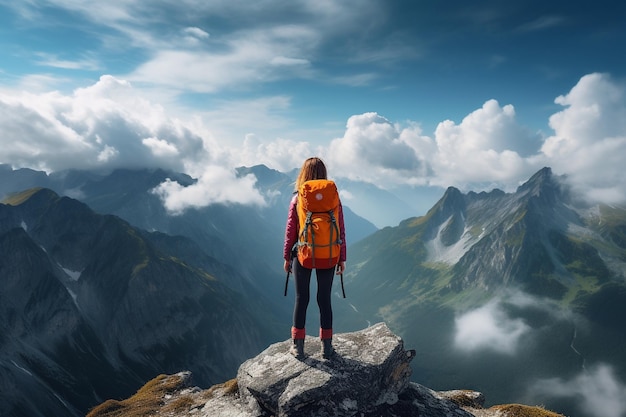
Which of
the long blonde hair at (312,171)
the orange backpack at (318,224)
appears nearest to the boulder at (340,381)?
the orange backpack at (318,224)

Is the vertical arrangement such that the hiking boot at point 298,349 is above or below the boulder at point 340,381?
above

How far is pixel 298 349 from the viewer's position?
14.9m

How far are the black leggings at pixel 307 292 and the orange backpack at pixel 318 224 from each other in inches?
19.7

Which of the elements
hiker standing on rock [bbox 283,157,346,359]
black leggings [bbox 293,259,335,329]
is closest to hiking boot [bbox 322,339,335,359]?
hiker standing on rock [bbox 283,157,346,359]

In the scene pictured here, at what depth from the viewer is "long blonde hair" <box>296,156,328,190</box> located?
13719 mm

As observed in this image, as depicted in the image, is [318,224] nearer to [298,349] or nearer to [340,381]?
[298,349]

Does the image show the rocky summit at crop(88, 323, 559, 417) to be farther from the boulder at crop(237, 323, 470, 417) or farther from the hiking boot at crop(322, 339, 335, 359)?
the hiking boot at crop(322, 339, 335, 359)

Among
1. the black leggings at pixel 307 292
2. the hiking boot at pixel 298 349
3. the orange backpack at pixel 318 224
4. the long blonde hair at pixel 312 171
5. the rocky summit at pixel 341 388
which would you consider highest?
the long blonde hair at pixel 312 171

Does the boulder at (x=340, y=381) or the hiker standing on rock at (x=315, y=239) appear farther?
the hiker standing on rock at (x=315, y=239)

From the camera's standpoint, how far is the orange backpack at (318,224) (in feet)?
42.5

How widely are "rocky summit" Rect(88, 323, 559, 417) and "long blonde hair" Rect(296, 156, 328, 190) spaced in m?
7.39

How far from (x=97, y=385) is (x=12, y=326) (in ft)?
189

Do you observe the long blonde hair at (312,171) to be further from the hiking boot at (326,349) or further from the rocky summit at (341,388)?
the rocky summit at (341,388)

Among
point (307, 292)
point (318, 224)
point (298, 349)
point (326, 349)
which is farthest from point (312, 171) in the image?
point (298, 349)
